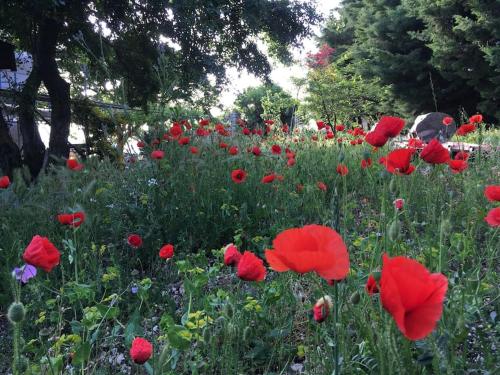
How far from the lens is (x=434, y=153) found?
5.40 ft

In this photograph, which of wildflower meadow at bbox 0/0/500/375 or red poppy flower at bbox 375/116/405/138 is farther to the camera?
red poppy flower at bbox 375/116/405/138

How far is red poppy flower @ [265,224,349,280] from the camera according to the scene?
2.41 ft

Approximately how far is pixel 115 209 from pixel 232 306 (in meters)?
1.83

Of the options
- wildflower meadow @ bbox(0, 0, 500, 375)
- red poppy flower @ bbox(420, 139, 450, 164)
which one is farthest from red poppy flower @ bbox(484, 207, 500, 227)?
red poppy flower @ bbox(420, 139, 450, 164)

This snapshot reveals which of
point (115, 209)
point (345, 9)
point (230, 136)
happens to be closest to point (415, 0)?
point (345, 9)

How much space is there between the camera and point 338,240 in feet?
2.50

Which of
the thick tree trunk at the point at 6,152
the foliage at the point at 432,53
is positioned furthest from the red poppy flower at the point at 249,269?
the foliage at the point at 432,53

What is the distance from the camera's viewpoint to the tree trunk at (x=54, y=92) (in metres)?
7.27

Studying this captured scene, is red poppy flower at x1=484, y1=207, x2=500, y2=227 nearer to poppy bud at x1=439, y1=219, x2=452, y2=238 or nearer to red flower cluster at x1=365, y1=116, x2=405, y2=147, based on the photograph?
poppy bud at x1=439, y1=219, x2=452, y2=238

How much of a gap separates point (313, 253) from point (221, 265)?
3.94ft

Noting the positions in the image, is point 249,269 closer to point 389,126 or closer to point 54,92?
point 389,126

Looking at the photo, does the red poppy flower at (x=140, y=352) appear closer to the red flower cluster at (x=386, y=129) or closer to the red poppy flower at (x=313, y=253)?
the red poppy flower at (x=313, y=253)

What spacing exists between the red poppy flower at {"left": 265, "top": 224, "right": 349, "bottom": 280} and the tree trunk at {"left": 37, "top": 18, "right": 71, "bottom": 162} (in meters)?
7.06

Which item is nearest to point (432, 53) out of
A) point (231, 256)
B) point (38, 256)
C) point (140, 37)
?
point (140, 37)
